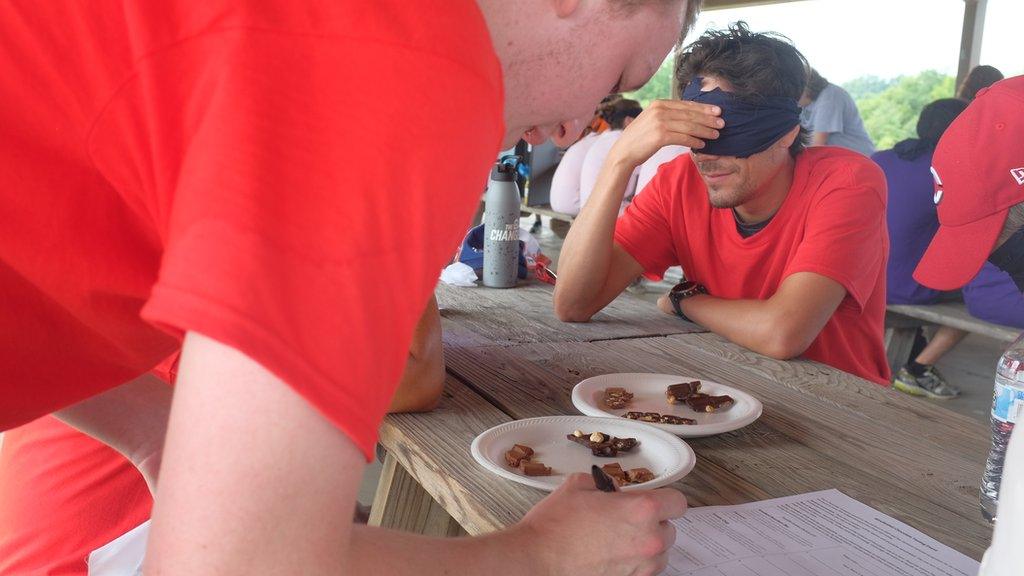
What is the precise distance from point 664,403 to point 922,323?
3260 mm

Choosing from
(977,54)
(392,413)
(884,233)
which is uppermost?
(977,54)

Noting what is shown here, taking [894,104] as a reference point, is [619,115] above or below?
below

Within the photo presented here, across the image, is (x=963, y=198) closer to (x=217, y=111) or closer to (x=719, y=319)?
(x=719, y=319)

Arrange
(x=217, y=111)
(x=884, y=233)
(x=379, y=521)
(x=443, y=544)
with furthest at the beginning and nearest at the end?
(x=884, y=233), (x=379, y=521), (x=443, y=544), (x=217, y=111)

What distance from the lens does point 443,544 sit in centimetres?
76

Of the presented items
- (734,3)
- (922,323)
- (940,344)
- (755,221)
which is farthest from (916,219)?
(734,3)

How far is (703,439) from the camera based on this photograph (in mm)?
1424

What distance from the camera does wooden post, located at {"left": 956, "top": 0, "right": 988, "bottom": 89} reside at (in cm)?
651

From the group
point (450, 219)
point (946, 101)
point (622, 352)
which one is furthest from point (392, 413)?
point (946, 101)

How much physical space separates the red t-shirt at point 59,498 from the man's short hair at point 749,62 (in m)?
1.78

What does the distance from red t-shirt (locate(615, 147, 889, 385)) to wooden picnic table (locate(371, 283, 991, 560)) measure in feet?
1.06

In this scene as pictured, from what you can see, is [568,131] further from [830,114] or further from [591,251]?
[830,114]

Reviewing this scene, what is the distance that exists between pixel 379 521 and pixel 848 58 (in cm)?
818

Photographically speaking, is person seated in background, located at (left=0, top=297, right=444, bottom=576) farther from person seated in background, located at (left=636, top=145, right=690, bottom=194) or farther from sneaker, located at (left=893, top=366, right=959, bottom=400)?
sneaker, located at (left=893, top=366, right=959, bottom=400)
